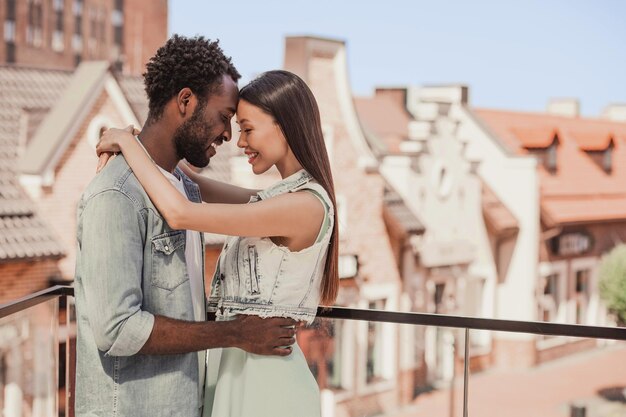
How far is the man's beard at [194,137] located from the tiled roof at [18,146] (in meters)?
14.3

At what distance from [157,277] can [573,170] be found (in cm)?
2932

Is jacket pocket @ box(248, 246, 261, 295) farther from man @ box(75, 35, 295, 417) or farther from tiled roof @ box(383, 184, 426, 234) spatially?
tiled roof @ box(383, 184, 426, 234)

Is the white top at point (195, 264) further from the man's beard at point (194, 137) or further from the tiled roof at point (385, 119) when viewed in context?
the tiled roof at point (385, 119)

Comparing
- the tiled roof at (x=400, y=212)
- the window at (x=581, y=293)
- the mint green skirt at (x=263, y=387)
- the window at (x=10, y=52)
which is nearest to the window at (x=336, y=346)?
the mint green skirt at (x=263, y=387)

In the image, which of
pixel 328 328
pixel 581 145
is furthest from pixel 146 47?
pixel 328 328

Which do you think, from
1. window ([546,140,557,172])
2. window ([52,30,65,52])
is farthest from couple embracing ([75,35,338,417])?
window ([52,30,65,52])

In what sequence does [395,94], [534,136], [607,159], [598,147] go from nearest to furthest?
1. [395,94]
2. [534,136]
3. [598,147]
4. [607,159]

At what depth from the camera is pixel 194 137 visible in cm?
244

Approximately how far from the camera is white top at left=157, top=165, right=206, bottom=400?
2.47 meters

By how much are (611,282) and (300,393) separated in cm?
2773

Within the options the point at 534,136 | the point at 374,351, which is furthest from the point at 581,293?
the point at 374,351

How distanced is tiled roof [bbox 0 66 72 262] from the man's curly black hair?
14228 mm

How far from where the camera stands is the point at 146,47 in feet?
173

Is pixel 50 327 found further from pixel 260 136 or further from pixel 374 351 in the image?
pixel 374 351
